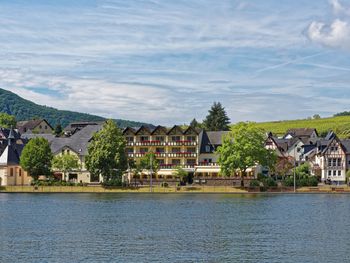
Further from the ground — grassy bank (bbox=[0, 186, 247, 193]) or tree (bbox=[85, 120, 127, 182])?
tree (bbox=[85, 120, 127, 182])

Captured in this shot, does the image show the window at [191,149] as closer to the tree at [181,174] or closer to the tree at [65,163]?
the tree at [181,174]

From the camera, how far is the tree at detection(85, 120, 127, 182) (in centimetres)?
13362

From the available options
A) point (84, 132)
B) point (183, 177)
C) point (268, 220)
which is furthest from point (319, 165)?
point (268, 220)

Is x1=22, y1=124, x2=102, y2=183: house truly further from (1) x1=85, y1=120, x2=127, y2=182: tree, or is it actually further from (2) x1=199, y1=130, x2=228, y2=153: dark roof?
(2) x1=199, y1=130, x2=228, y2=153: dark roof

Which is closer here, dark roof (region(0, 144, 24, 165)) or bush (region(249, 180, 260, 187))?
bush (region(249, 180, 260, 187))

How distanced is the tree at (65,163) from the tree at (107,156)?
9100 millimetres

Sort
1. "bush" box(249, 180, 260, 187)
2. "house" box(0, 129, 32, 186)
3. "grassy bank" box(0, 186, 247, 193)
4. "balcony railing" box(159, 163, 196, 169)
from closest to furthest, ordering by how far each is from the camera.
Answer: "bush" box(249, 180, 260, 187) → "grassy bank" box(0, 186, 247, 193) → "house" box(0, 129, 32, 186) → "balcony railing" box(159, 163, 196, 169)

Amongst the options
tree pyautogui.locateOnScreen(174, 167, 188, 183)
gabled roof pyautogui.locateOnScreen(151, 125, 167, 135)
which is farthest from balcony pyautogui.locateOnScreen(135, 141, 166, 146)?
tree pyautogui.locateOnScreen(174, 167, 188, 183)

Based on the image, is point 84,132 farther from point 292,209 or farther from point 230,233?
point 230,233

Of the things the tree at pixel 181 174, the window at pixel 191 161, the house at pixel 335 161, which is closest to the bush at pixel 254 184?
the tree at pixel 181 174

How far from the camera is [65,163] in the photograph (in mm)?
143875

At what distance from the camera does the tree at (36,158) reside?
14138cm

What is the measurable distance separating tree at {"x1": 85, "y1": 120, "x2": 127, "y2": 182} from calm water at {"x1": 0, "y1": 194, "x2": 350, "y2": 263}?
2411cm

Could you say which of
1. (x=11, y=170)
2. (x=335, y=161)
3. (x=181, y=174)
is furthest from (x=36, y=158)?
(x=335, y=161)
